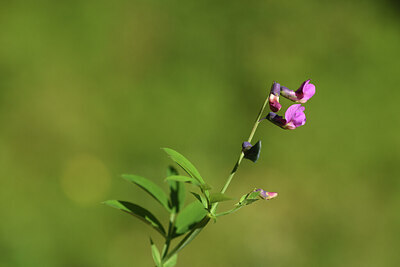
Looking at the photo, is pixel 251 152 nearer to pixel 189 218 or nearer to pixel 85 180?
pixel 189 218

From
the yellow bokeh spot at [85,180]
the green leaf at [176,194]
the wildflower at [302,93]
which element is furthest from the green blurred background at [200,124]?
the wildflower at [302,93]

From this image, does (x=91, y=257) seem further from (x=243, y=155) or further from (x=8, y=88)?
(x=243, y=155)

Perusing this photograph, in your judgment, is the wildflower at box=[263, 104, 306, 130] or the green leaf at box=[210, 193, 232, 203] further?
the wildflower at box=[263, 104, 306, 130]

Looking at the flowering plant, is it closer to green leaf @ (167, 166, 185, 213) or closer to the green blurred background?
green leaf @ (167, 166, 185, 213)

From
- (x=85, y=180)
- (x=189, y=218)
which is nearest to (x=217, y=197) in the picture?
(x=189, y=218)

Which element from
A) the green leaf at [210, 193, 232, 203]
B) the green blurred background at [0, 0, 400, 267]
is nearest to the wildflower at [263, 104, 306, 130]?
the green leaf at [210, 193, 232, 203]

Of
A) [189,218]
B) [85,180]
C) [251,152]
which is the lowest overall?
[85,180]

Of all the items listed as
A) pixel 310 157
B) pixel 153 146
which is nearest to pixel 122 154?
pixel 153 146
